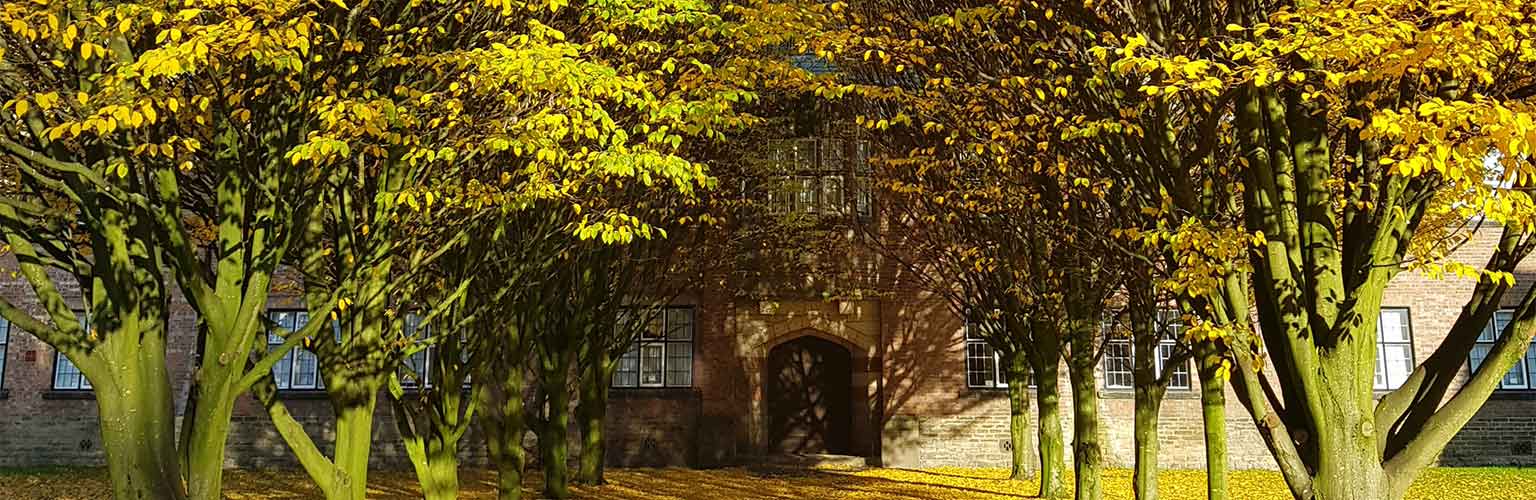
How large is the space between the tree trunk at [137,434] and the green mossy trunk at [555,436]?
289 inches

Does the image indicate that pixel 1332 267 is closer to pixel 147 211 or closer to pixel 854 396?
pixel 147 211

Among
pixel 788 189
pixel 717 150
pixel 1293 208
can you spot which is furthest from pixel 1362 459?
pixel 788 189

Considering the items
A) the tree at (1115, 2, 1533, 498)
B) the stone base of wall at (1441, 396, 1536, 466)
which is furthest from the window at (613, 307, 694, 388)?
the stone base of wall at (1441, 396, 1536, 466)

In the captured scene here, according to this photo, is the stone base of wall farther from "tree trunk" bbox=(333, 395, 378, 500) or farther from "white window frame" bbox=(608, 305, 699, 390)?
"tree trunk" bbox=(333, 395, 378, 500)

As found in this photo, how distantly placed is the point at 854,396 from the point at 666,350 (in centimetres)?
414

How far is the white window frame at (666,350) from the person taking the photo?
21.5 meters

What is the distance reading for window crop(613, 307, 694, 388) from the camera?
21531 millimetres

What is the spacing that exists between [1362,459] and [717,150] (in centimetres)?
973

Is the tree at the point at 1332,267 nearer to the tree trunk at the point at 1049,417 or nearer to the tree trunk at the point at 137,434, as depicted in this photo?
the tree trunk at the point at 137,434

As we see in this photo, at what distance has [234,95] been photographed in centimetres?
678

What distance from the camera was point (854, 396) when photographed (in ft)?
69.9

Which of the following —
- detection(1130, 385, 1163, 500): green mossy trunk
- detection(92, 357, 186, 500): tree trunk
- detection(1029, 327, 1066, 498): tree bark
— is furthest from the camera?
detection(1029, 327, 1066, 498): tree bark

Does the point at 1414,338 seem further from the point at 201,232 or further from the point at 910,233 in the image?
the point at 201,232

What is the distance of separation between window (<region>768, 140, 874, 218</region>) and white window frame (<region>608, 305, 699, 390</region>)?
3491 mm
